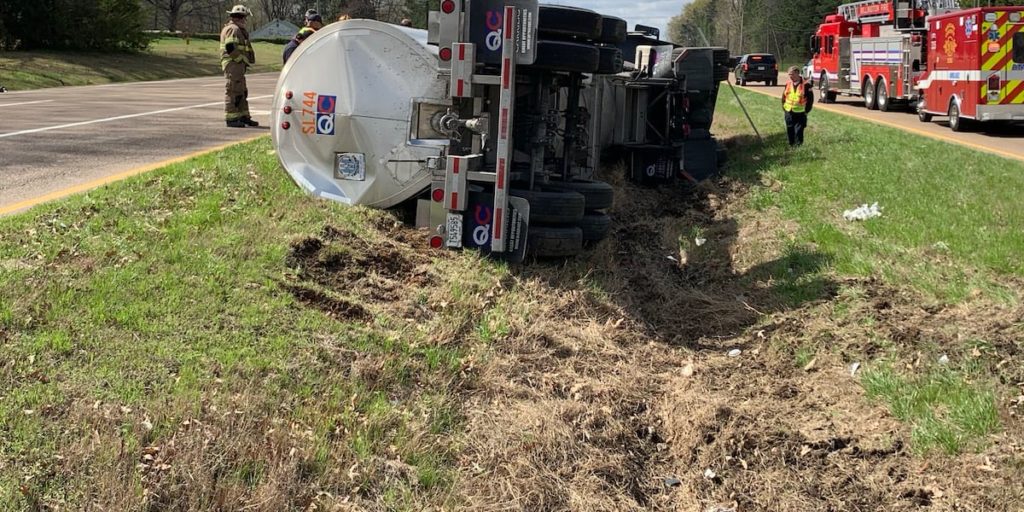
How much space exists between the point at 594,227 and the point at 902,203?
4052mm

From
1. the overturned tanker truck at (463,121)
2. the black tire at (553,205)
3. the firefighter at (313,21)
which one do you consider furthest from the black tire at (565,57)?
the firefighter at (313,21)

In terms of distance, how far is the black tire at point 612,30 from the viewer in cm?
786

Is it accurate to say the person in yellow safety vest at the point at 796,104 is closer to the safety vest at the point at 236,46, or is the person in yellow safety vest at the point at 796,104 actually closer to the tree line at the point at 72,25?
the safety vest at the point at 236,46

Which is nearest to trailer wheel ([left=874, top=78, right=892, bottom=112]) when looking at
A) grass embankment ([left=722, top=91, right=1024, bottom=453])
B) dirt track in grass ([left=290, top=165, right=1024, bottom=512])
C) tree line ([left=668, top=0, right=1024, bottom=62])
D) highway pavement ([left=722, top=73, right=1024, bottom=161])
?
highway pavement ([left=722, top=73, right=1024, bottom=161])

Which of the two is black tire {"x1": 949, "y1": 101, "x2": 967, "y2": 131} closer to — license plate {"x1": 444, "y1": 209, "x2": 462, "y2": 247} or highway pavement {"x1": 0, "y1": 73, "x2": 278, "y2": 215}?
highway pavement {"x1": 0, "y1": 73, "x2": 278, "y2": 215}

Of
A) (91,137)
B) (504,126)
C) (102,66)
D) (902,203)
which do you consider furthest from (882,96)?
(102,66)

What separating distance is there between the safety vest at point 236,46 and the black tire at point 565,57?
662 cm

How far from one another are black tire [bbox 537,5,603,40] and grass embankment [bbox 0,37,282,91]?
2113 cm

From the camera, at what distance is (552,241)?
7156 millimetres

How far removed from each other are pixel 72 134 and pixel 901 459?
10224 mm

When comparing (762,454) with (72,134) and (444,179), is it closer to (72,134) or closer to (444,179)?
(444,179)

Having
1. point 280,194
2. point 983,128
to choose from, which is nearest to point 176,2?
point 983,128

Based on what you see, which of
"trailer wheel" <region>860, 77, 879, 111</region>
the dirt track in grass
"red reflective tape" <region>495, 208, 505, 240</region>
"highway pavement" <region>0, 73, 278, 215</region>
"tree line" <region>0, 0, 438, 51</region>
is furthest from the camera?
"tree line" <region>0, 0, 438, 51</region>

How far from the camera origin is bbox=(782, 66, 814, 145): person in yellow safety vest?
14859mm
